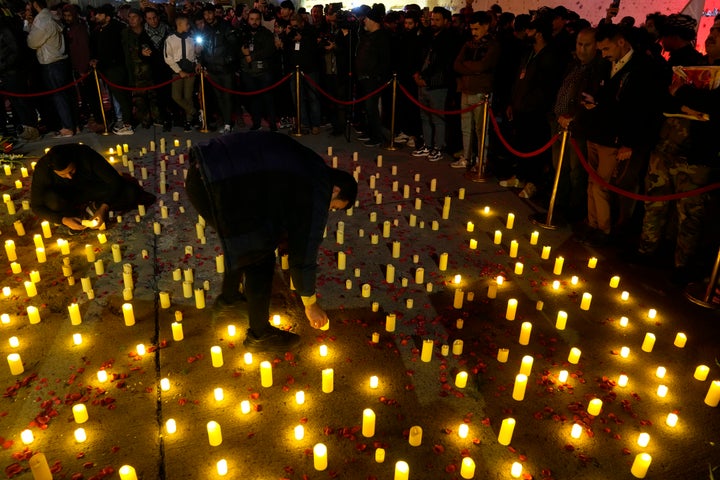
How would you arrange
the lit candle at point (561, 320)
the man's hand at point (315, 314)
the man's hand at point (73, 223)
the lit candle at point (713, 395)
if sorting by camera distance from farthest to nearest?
the man's hand at point (73, 223)
the lit candle at point (561, 320)
the lit candle at point (713, 395)
the man's hand at point (315, 314)

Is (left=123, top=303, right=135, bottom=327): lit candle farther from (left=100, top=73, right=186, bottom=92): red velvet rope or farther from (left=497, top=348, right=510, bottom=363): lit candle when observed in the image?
(left=100, top=73, right=186, bottom=92): red velvet rope

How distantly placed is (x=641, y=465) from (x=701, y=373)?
4.01ft

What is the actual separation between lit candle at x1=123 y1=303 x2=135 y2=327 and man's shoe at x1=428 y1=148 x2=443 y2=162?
18.3 feet

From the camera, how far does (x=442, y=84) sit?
8156mm

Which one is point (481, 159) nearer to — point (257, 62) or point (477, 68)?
point (477, 68)

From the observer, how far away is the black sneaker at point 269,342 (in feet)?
13.0

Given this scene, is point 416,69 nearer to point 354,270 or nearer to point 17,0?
point 354,270

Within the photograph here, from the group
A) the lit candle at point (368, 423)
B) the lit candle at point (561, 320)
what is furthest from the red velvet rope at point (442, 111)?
the lit candle at point (368, 423)

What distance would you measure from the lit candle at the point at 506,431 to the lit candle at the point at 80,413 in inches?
100

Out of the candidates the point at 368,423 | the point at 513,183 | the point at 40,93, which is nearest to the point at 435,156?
the point at 513,183

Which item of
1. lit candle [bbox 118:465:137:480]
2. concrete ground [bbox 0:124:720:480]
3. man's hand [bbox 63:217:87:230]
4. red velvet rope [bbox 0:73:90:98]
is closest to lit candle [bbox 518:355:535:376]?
concrete ground [bbox 0:124:720:480]

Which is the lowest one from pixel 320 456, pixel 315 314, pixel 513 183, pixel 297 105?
pixel 320 456

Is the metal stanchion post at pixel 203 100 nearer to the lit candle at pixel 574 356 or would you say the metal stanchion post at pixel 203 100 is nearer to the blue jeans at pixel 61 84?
the blue jeans at pixel 61 84

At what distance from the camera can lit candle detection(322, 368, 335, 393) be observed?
3578mm
